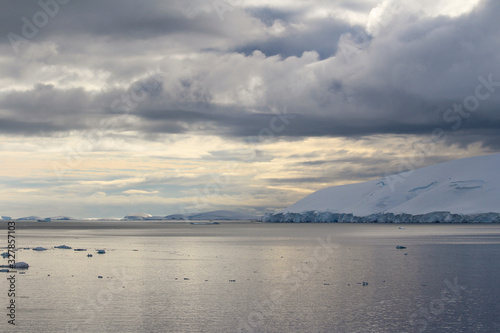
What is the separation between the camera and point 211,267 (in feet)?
154

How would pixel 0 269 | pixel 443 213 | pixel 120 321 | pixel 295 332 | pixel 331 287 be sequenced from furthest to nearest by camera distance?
pixel 443 213 → pixel 0 269 → pixel 331 287 → pixel 120 321 → pixel 295 332

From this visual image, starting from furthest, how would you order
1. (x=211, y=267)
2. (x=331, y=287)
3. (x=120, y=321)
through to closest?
1. (x=211, y=267)
2. (x=331, y=287)
3. (x=120, y=321)

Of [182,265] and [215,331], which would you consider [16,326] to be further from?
[182,265]

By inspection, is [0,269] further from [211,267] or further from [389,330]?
[389,330]

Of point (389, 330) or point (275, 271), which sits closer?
point (389, 330)

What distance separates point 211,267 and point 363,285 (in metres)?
16.1

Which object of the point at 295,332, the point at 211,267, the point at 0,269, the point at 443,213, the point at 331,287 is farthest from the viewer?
the point at 443,213

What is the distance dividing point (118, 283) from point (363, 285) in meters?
17.2

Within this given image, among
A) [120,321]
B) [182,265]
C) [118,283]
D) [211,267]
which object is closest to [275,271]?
[211,267]

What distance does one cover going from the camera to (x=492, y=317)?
25250 mm

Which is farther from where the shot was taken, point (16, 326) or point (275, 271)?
point (275, 271)

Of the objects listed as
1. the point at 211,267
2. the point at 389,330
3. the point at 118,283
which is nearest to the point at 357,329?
the point at 389,330

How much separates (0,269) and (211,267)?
17.9m

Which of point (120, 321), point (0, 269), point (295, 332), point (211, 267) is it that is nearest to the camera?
point (295, 332)
